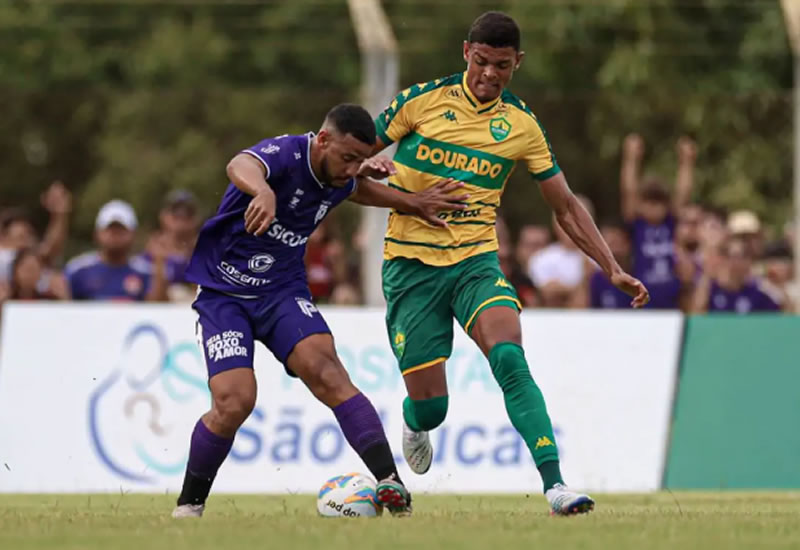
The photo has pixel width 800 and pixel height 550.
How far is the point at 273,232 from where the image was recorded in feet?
26.9

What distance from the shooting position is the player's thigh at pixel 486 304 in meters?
8.27

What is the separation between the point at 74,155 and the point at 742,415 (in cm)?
2401

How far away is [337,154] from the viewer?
802cm

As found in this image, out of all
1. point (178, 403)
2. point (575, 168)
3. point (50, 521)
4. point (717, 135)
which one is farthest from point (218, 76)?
point (50, 521)

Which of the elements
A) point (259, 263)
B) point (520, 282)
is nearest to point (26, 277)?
point (520, 282)

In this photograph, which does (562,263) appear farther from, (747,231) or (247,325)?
(247,325)

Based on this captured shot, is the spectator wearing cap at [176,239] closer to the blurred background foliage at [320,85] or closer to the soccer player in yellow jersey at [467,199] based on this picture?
the soccer player in yellow jersey at [467,199]

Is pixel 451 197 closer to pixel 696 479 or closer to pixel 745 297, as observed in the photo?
pixel 696 479

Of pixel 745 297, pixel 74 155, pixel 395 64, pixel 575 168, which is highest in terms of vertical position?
pixel 395 64

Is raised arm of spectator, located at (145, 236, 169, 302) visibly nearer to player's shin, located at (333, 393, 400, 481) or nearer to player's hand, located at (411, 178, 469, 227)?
player's hand, located at (411, 178, 469, 227)

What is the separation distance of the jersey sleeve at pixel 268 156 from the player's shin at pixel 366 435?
123cm

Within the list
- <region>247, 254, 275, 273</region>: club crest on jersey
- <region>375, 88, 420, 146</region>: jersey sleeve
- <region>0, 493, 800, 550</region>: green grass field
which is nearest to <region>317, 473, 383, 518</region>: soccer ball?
<region>0, 493, 800, 550</region>: green grass field

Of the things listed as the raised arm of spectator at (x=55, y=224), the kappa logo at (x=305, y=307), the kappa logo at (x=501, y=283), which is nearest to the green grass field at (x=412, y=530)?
the kappa logo at (x=305, y=307)

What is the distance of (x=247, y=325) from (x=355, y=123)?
119 centimetres
